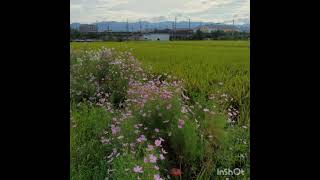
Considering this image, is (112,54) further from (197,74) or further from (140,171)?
(140,171)

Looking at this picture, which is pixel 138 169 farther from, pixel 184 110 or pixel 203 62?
pixel 203 62

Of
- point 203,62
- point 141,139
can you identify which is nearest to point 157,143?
point 141,139

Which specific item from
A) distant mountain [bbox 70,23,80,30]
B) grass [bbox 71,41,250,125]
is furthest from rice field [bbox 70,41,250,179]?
distant mountain [bbox 70,23,80,30]

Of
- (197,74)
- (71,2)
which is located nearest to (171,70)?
(197,74)

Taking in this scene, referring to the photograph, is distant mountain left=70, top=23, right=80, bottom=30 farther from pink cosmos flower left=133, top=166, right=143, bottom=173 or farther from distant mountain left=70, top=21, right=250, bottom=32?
pink cosmos flower left=133, top=166, right=143, bottom=173

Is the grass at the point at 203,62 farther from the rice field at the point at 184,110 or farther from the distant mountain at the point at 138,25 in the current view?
the distant mountain at the point at 138,25

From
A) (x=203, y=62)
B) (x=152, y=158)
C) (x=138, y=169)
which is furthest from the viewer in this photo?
(x=203, y=62)

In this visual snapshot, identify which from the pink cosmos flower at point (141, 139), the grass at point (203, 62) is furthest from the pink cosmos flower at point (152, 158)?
the grass at point (203, 62)

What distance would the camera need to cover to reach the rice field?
4090 millimetres

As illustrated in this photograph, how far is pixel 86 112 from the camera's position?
4332mm

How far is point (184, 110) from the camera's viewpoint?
4223 mm

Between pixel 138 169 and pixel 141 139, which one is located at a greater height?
pixel 141 139

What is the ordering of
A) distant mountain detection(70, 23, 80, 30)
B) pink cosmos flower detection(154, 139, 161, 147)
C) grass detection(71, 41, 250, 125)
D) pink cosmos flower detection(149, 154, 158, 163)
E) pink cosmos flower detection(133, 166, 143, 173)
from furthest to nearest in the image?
grass detection(71, 41, 250, 125), distant mountain detection(70, 23, 80, 30), pink cosmos flower detection(154, 139, 161, 147), pink cosmos flower detection(149, 154, 158, 163), pink cosmos flower detection(133, 166, 143, 173)

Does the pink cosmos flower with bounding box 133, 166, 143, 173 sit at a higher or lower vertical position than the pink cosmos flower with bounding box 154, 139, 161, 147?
lower
